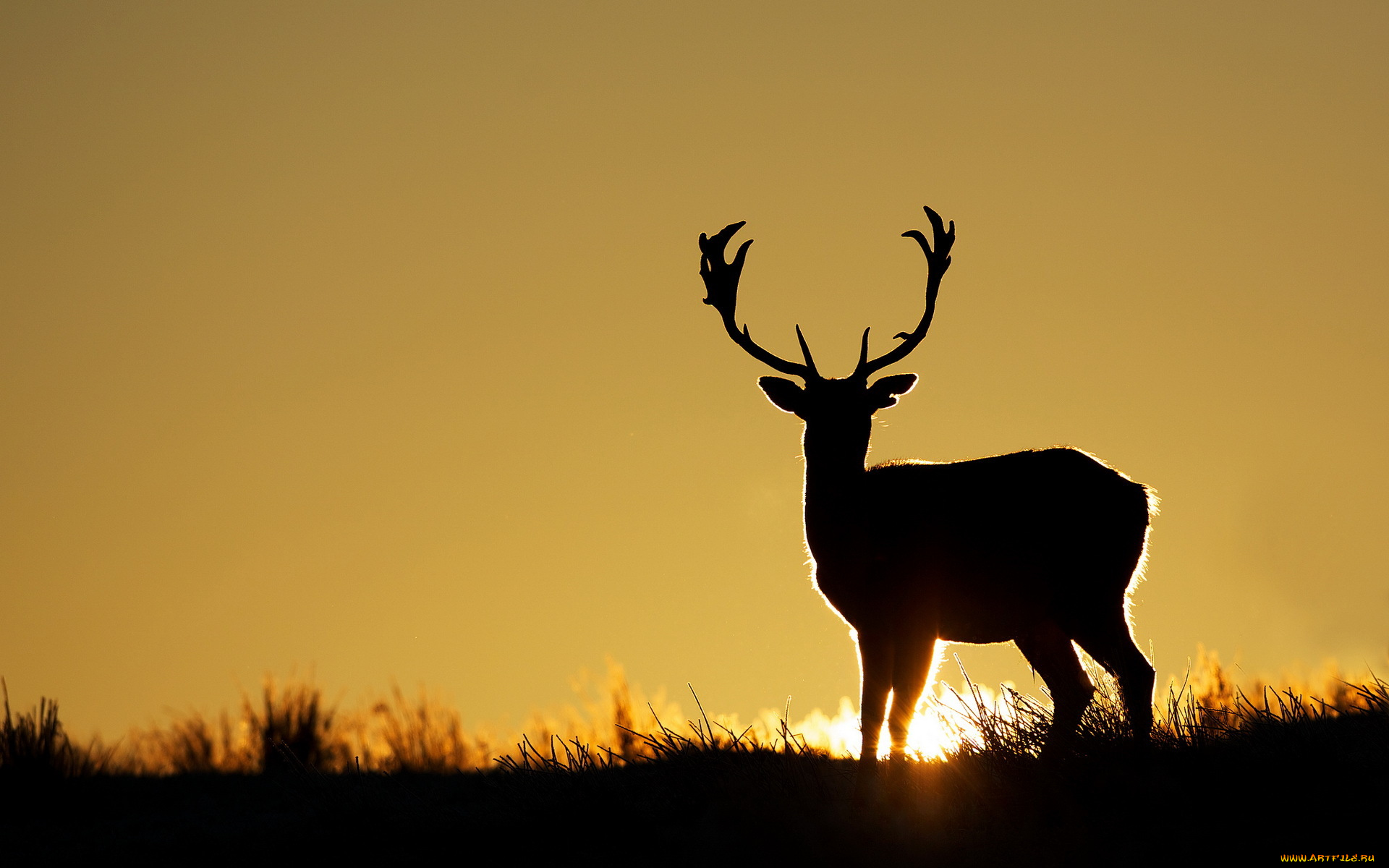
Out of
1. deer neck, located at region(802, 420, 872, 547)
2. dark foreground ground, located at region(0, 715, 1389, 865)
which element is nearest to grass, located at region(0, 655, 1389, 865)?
dark foreground ground, located at region(0, 715, 1389, 865)

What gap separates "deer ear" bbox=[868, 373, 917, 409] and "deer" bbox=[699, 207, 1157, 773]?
0.05 m

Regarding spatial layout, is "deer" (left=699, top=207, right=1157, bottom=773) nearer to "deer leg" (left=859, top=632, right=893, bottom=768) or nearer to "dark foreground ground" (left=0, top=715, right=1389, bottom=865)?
"deer leg" (left=859, top=632, right=893, bottom=768)

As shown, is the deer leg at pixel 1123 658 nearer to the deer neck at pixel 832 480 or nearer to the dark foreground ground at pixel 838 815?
the dark foreground ground at pixel 838 815

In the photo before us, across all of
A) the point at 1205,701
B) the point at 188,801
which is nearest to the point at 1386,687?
the point at 1205,701

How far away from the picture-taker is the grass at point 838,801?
5.48 meters

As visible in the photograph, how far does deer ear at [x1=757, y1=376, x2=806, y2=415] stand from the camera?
787 cm

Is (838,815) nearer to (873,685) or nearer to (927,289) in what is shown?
(873,685)

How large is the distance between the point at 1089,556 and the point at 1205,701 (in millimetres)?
1125

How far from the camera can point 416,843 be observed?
6453 millimetres

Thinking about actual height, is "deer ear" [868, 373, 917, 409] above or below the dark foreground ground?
above

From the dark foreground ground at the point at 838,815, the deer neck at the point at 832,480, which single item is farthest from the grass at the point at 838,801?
the deer neck at the point at 832,480

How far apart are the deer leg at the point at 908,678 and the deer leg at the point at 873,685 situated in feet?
0.15

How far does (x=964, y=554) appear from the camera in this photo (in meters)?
7.35

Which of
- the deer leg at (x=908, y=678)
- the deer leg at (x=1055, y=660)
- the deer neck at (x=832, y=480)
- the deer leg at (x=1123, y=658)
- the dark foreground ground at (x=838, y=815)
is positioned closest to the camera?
the dark foreground ground at (x=838, y=815)
